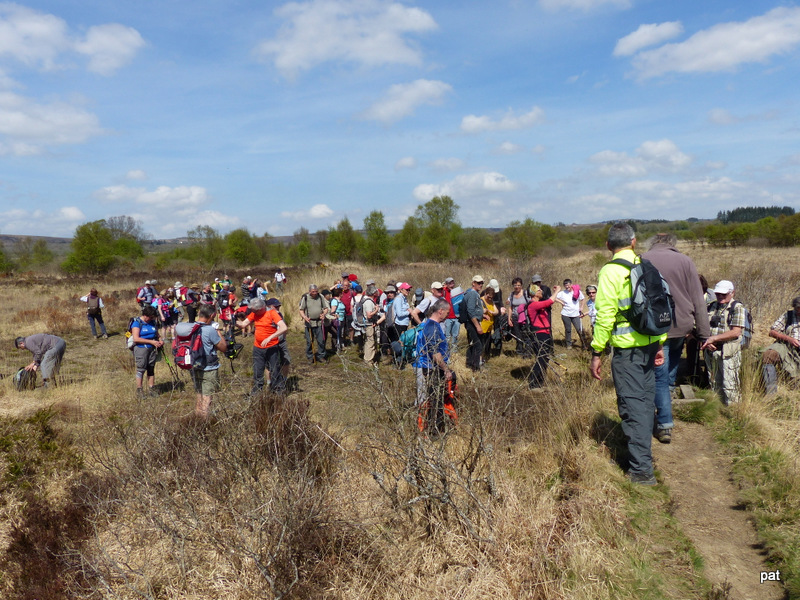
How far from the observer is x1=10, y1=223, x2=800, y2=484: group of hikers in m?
3.56

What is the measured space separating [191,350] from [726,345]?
236 inches

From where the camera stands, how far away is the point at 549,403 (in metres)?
4.96

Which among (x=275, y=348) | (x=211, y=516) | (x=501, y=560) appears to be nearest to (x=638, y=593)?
(x=501, y=560)

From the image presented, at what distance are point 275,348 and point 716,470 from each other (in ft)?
17.4

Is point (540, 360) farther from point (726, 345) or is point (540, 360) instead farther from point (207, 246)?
point (207, 246)

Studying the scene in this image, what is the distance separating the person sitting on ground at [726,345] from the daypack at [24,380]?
9480 millimetres

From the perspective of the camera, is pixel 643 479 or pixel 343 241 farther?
pixel 343 241

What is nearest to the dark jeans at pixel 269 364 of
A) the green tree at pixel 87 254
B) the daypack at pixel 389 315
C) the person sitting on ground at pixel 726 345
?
the daypack at pixel 389 315

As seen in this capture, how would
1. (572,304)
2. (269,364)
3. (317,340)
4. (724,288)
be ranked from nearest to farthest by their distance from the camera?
1. (724,288)
2. (269,364)
3. (572,304)
4. (317,340)

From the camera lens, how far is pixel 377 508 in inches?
134

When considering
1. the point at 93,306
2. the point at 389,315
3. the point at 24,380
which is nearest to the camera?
the point at 24,380

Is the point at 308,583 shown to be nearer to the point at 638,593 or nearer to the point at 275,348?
the point at 638,593

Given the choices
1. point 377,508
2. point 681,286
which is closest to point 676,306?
point 681,286

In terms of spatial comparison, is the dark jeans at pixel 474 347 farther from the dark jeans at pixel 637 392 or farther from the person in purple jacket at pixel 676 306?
the dark jeans at pixel 637 392
